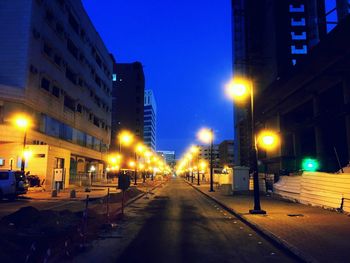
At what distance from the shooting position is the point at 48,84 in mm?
45719

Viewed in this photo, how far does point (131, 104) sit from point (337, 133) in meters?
124

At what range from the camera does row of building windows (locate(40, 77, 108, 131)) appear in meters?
45.0

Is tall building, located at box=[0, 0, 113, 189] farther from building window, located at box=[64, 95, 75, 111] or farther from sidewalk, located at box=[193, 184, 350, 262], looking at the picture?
sidewalk, located at box=[193, 184, 350, 262]

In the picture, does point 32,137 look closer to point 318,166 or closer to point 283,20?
point 318,166

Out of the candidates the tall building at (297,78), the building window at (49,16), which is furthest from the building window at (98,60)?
the tall building at (297,78)

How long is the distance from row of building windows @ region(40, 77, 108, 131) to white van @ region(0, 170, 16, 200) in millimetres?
22186

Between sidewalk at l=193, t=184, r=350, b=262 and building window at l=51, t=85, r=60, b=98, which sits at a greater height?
building window at l=51, t=85, r=60, b=98

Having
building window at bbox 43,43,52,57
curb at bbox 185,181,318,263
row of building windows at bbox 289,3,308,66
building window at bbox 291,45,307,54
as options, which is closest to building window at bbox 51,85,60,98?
building window at bbox 43,43,52,57

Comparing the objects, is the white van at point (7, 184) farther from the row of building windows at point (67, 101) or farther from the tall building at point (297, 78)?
the row of building windows at point (67, 101)

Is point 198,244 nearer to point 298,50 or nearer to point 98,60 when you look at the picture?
point 98,60

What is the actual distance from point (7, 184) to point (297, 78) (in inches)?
1219

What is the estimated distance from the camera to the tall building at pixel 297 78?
33.6 meters

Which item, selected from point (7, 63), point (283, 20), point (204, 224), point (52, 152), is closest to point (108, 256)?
point (204, 224)

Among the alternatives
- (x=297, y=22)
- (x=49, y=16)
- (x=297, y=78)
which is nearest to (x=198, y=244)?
(x=297, y=78)
